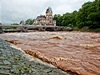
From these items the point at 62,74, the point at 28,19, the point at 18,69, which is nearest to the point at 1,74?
the point at 18,69

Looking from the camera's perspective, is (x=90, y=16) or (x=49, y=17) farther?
(x=49, y=17)

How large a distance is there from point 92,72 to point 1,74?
3.49 m

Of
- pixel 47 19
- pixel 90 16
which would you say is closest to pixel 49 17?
pixel 47 19

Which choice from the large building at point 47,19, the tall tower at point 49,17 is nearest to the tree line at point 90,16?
the large building at point 47,19

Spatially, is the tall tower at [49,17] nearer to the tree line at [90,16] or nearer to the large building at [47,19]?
the large building at [47,19]

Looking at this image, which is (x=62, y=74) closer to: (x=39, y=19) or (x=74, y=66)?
(x=74, y=66)

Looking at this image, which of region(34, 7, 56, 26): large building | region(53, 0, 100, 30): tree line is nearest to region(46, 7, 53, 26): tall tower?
region(34, 7, 56, 26): large building

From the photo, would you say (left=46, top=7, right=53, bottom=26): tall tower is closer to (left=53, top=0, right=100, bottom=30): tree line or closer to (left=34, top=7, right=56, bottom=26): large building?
(left=34, top=7, right=56, bottom=26): large building

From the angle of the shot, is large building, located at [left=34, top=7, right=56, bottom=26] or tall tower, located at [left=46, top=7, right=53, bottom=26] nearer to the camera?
large building, located at [left=34, top=7, right=56, bottom=26]

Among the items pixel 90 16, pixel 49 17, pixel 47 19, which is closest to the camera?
pixel 90 16

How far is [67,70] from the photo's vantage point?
23.6 feet

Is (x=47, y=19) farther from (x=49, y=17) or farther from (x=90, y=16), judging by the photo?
(x=90, y=16)

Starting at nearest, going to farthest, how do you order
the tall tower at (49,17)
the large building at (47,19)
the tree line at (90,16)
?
the tree line at (90,16)
the large building at (47,19)
the tall tower at (49,17)

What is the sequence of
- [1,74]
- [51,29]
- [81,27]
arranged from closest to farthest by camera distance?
1. [1,74]
2. [81,27]
3. [51,29]
